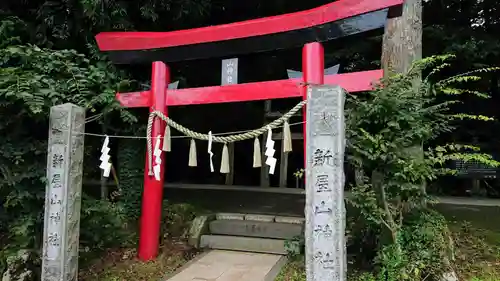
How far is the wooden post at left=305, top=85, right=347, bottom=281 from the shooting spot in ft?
12.2

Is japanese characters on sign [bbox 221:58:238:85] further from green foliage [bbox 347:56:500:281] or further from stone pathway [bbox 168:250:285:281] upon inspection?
stone pathway [bbox 168:250:285:281]

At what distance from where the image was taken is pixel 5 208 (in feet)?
18.6

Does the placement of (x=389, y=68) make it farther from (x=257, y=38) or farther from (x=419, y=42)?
(x=257, y=38)

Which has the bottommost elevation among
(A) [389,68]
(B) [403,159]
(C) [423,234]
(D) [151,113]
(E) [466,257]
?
(E) [466,257]

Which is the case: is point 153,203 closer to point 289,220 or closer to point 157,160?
point 157,160

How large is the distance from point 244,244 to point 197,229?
93 cm

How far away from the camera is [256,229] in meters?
6.85

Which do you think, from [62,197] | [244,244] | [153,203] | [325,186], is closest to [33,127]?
[62,197]

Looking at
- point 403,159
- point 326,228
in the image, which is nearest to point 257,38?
point 403,159

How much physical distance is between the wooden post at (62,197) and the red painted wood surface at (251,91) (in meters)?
1.50

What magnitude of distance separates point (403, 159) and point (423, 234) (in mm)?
949

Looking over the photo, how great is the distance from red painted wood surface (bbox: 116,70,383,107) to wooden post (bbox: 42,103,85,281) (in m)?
1.50

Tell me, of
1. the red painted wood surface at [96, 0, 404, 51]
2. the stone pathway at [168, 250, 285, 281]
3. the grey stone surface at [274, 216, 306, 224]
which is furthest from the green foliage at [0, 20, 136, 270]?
the grey stone surface at [274, 216, 306, 224]

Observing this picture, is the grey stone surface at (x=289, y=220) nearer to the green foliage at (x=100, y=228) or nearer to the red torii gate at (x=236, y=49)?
the red torii gate at (x=236, y=49)
